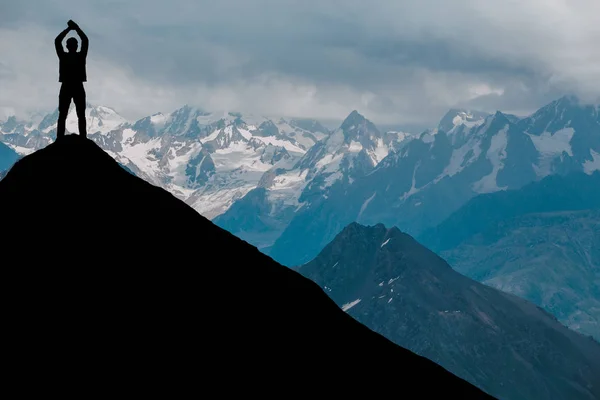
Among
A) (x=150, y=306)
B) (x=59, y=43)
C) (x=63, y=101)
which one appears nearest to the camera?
(x=150, y=306)

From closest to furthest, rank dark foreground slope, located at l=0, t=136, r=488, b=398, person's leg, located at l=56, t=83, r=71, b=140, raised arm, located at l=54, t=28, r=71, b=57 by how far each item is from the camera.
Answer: dark foreground slope, located at l=0, t=136, r=488, b=398, raised arm, located at l=54, t=28, r=71, b=57, person's leg, located at l=56, t=83, r=71, b=140

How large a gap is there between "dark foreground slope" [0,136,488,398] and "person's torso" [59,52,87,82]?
11.5ft

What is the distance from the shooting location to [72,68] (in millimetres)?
35188

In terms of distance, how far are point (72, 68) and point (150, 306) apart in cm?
1404

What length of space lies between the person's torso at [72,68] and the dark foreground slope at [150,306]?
11.5 ft

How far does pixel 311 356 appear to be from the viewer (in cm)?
2720

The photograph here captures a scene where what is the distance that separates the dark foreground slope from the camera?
73.4 feet

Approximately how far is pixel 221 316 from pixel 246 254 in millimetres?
5638

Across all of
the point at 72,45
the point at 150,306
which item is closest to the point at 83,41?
the point at 72,45

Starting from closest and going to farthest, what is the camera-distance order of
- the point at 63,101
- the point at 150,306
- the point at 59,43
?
the point at 150,306 < the point at 59,43 < the point at 63,101

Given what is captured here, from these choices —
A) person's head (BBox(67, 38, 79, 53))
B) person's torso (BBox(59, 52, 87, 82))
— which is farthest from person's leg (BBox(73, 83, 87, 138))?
person's head (BBox(67, 38, 79, 53))

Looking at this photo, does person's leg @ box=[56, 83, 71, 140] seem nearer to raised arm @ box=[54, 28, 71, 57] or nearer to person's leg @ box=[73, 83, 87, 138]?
person's leg @ box=[73, 83, 87, 138]

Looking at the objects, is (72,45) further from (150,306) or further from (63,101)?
(150,306)

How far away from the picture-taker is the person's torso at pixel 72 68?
114ft
